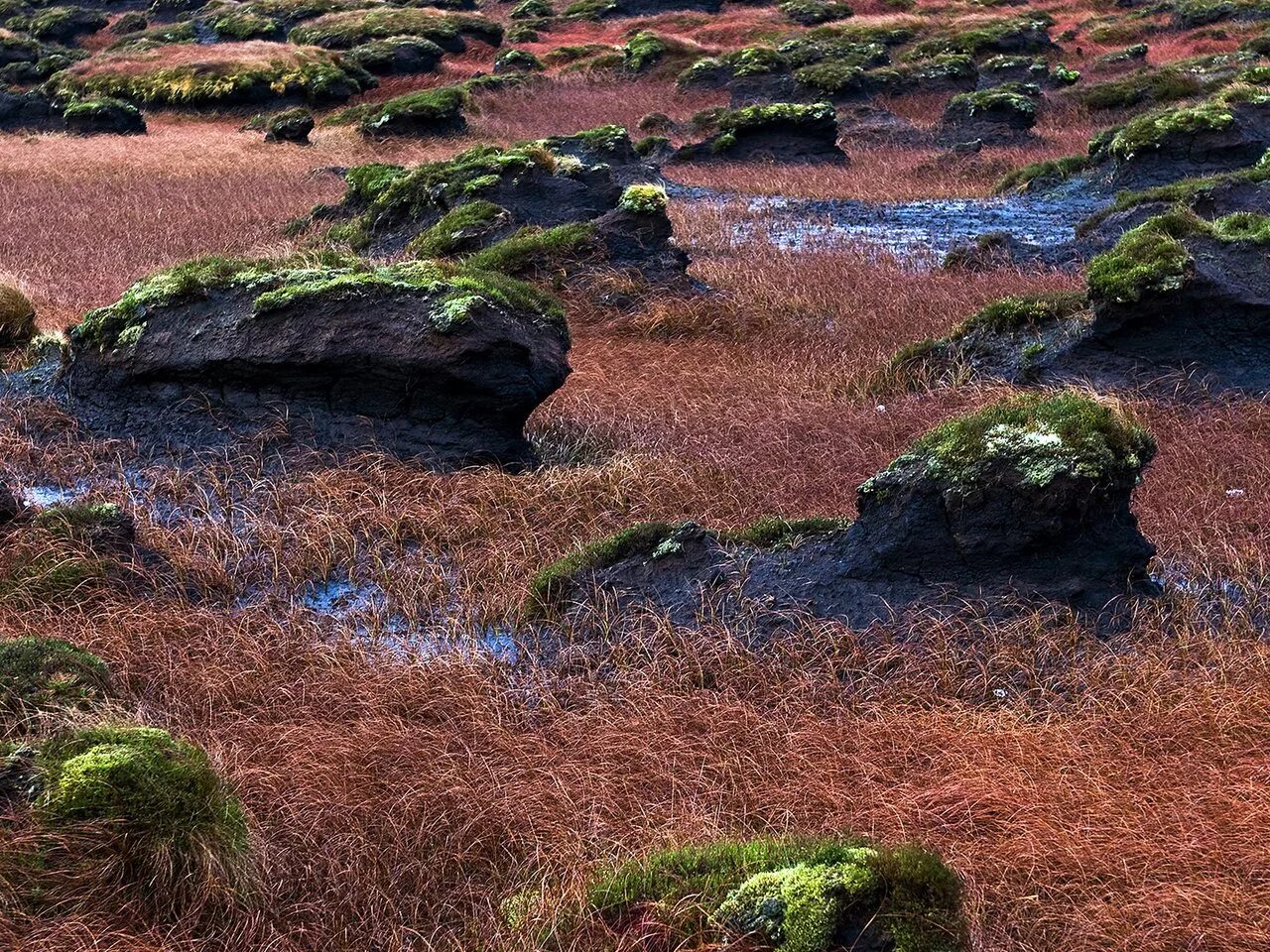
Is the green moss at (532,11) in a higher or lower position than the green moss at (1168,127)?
lower

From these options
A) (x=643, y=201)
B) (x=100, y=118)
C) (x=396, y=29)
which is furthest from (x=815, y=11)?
(x=643, y=201)

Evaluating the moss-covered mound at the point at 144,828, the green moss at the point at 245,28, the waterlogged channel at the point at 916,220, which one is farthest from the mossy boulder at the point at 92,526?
the green moss at the point at 245,28

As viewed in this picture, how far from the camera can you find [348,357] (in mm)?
9039

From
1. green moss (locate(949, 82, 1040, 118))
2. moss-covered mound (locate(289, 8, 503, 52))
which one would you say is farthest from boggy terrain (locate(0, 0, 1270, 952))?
moss-covered mound (locate(289, 8, 503, 52))

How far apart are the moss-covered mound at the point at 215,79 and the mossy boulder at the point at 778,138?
54.4ft

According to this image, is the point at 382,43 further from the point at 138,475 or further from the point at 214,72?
the point at 138,475

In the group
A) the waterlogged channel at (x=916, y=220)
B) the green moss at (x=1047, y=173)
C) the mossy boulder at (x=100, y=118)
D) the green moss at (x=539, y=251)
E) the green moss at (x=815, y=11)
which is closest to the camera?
the green moss at (x=539, y=251)

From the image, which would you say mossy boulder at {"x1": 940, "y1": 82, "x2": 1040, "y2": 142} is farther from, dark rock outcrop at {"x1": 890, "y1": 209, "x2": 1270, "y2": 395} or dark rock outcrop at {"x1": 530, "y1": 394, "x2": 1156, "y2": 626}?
dark rock outcrop at {"x1": 530, "y1": 394, "x2": 1156, "y2": 626}

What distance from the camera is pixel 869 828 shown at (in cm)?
467

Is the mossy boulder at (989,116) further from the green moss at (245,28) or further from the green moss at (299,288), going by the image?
the green moss at (245,28)

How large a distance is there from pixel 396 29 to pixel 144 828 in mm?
47985

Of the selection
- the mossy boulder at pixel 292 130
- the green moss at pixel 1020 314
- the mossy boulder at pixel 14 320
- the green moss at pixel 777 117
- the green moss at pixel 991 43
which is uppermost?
the mossy boulder at pixel 14 320

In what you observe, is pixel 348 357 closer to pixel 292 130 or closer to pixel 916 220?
pixel 916 220

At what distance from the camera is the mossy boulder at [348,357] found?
9.00 meters
